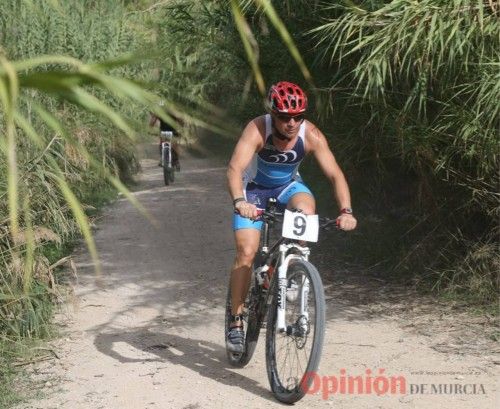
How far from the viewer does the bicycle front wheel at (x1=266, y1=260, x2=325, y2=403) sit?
479 centimetres

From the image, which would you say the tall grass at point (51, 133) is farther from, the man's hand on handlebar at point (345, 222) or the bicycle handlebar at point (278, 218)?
the man's hand on handlebar at point (345, 222)

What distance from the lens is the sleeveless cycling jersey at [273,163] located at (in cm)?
556

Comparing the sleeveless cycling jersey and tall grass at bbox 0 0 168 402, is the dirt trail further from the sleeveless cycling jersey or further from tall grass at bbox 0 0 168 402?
the sleeveless cycling jersey

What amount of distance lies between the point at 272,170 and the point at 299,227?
72cm

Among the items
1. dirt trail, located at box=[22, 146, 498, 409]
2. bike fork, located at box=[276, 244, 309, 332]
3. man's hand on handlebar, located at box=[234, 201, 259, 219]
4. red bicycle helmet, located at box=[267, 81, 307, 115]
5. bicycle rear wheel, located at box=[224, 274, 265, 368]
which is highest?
red bicycle helmet, located at box=[267, 81, 307, 115]

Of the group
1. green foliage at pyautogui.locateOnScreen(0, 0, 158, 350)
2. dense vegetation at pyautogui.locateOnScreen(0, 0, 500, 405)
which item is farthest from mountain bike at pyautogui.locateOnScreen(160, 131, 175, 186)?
dense vegetation at pyautogui.locateOnScreen(0, 0, 500, 405)

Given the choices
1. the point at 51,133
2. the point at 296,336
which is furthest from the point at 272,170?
the point at 51,133

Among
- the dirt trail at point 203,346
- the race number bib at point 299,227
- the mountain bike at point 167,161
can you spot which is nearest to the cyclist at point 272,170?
the race number bib at point 299,227

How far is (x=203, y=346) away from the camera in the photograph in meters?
6.27

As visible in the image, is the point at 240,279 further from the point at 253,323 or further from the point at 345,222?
the point at 345,222

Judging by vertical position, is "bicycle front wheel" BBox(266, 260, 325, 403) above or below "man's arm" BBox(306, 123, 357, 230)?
below

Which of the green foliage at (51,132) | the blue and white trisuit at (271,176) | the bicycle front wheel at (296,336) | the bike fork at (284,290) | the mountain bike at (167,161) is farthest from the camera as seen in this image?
the mountain bike at (167,161)

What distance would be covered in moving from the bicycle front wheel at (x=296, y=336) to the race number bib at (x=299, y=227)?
0.14 m

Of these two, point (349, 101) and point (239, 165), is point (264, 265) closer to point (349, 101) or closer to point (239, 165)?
point (239, 165)
